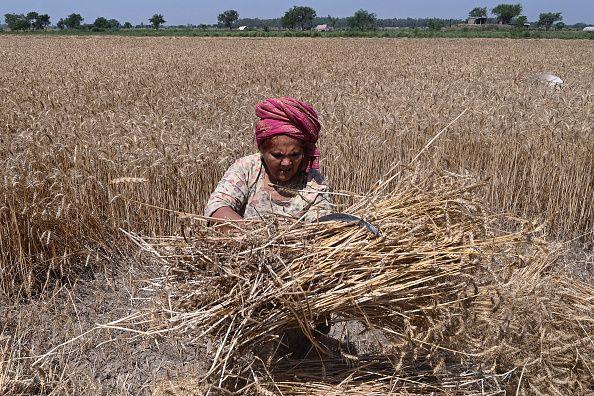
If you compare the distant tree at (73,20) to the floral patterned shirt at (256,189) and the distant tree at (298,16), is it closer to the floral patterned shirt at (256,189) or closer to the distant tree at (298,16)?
the distant tree at (298,16)

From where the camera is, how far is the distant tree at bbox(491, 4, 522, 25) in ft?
315

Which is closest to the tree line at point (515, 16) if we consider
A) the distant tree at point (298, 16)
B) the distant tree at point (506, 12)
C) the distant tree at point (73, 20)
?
the distant tree at point (506, 12)

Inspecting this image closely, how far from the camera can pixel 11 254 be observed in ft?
10.6

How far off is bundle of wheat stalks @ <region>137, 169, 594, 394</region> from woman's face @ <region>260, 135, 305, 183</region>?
41cm

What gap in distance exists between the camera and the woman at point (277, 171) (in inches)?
84.1

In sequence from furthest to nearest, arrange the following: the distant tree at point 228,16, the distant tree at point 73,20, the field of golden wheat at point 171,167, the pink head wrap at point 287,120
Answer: the distant tree at point 228,16
the distant tree at point 73,20
the field of golden wheat at point 171,167
the pink head wrap at point 287,120

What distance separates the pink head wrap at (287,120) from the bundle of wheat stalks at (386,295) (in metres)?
0.42

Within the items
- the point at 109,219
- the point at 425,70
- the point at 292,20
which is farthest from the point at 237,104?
the point at 292,20

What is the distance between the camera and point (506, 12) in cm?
9719

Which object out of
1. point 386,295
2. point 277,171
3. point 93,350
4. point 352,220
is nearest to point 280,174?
point 277,171

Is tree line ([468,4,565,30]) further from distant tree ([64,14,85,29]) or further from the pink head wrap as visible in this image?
the pink head wrap

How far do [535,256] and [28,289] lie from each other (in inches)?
105

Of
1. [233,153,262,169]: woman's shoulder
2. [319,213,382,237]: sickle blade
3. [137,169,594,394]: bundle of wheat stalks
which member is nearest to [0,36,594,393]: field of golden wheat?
[137,169,594,394]: bundle of wheat stalks

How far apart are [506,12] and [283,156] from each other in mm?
108106
